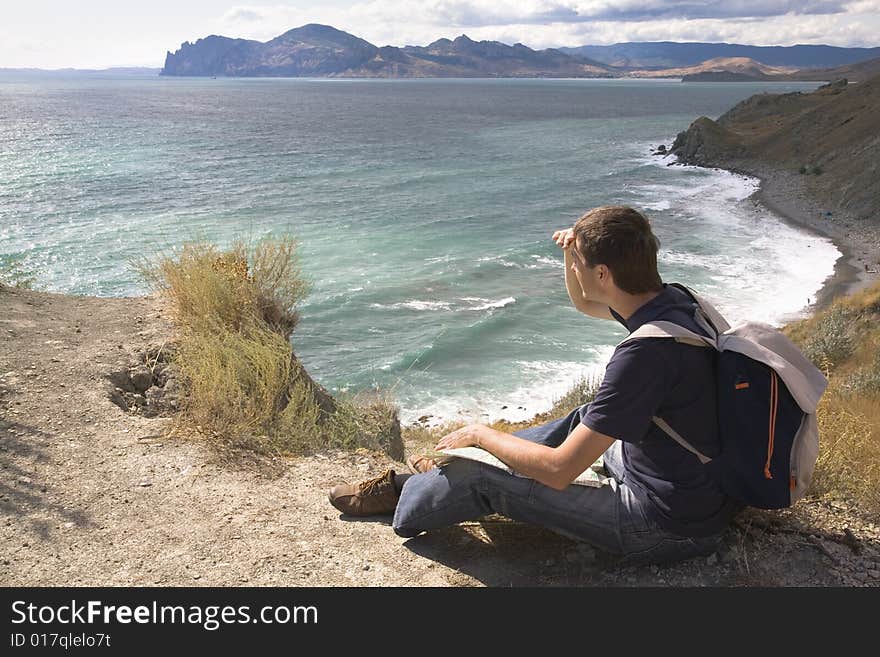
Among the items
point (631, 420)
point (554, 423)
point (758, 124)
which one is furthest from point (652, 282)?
point (758, 124)

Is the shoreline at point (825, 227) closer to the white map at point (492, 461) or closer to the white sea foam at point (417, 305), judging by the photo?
the white sea foam at point (417, 305)

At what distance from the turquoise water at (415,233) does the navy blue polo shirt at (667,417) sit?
24.0 feet

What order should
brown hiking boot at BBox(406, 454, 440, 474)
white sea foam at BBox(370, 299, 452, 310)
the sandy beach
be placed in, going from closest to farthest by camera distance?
brown hiking boot at BBox(406, 454, 440, 474)
white sea foam at BBox(370, 299, 452, 310)
the sandy beach

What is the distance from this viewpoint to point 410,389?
14.6m

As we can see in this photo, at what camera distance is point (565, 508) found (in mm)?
3305

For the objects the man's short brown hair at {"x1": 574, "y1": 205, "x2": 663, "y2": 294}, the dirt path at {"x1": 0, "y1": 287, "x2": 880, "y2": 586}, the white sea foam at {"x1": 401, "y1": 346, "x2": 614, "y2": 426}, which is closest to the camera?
the man's short brown hair at {"x1": 574, "y1": 205, "x2": 663, "y2": 294}

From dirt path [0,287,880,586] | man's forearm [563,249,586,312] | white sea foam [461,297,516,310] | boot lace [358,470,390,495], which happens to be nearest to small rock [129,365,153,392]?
dirt path [0,287,880,586]

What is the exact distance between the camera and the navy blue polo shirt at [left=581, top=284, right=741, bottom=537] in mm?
2770

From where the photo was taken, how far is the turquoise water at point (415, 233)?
16.3m

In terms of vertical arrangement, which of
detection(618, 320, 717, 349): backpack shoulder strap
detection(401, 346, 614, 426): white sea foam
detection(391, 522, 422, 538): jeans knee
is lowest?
detection(401, 346, 614, 426): white sea foam

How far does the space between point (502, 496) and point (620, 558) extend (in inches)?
28.0

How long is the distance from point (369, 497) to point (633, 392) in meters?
1.95

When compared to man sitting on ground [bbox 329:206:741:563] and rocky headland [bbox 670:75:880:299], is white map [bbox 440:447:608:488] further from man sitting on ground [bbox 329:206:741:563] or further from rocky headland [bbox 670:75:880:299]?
rocky headland [bbox 670:75:880:299]

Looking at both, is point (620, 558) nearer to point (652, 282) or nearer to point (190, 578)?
point (652, 282)
